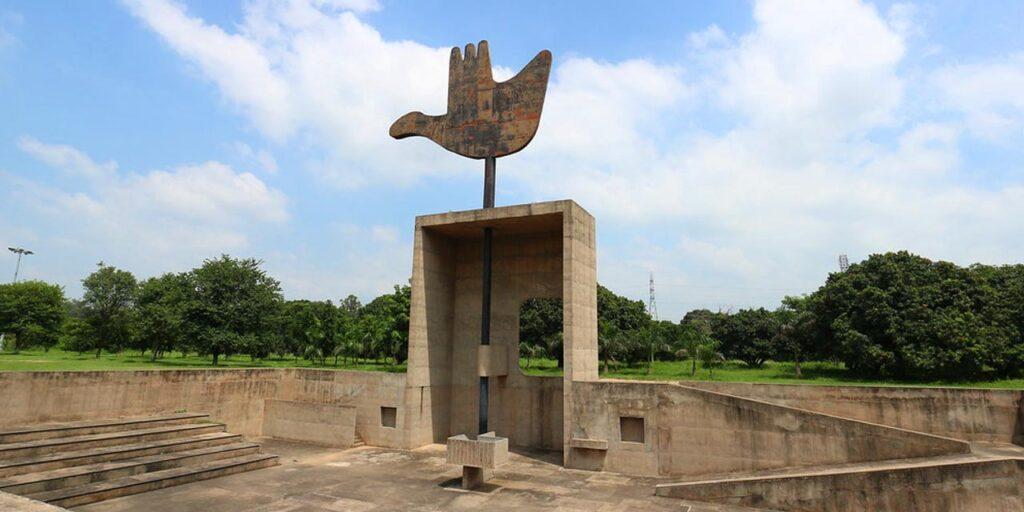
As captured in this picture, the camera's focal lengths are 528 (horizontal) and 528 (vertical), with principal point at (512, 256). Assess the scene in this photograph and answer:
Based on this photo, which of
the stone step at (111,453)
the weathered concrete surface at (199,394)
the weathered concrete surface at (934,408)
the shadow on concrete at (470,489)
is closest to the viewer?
the stone step at (111,453)

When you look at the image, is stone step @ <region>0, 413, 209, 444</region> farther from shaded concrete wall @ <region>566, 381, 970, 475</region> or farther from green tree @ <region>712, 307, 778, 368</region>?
green tree @ <region>712, 307, 778, 368</region>

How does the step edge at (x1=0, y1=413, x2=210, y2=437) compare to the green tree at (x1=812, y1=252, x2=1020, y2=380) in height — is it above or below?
below

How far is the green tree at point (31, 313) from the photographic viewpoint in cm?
3916

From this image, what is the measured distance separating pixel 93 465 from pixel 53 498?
5.87 ft

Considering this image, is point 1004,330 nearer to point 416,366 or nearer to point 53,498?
point 416,366

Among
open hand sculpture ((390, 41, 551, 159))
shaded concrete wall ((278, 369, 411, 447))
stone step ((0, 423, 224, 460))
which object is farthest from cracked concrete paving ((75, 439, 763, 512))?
open hand sculpture ((390, 41, 551, 159))

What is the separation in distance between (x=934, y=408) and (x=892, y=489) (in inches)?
165

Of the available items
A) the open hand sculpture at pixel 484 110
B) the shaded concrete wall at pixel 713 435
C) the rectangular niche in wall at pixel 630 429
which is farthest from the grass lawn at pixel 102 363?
the rectangular niche in wall at pixel 630 429

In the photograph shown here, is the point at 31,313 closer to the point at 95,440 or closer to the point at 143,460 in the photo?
the point at 95,440

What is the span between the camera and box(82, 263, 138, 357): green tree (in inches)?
1741

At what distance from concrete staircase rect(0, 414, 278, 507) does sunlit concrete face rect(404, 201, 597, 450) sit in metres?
5.37

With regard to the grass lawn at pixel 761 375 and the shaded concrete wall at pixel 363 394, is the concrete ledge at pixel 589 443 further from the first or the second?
the grass lawn at pixel 761 375

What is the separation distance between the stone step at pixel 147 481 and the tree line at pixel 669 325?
1678cm

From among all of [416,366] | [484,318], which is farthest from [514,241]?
[416,366]
